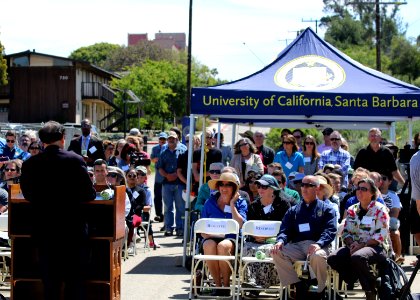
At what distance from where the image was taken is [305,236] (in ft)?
33.4

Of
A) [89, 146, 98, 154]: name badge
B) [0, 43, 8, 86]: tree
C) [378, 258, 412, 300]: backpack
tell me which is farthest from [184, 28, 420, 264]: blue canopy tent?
[0, 43, 8, 86]: tree

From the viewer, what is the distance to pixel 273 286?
36.1 ft

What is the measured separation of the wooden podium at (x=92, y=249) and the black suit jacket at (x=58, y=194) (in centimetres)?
42

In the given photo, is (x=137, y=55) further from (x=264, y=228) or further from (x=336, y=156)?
(x=264, y=228)

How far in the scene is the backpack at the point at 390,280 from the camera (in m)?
9.29

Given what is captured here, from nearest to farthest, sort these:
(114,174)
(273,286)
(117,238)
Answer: (117,238), (273,286), (114,174)

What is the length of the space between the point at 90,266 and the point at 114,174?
4254 mm

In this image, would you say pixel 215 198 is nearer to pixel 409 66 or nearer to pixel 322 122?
pixel 322 122

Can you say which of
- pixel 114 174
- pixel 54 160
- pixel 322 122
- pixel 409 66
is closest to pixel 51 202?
pixel 54 160

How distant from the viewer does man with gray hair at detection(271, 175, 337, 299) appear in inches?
393

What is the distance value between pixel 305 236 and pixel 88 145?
7.26 meters

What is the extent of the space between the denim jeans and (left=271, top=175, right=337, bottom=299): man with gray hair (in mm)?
6564

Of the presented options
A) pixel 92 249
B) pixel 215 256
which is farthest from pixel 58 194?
pixel 215 256

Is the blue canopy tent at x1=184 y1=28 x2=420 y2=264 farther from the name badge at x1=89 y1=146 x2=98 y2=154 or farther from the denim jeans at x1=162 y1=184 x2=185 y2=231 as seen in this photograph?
the name badge at x1=89 y1=146 x2=98 y2=154
